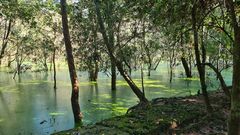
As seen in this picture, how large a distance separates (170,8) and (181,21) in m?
0.80

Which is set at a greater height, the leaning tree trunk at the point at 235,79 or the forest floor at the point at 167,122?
the leaning tree trunk at the point at 235,79

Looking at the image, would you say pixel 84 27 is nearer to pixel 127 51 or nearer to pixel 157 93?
pixel 127 51

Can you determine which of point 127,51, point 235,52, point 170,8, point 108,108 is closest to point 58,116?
point 108,108

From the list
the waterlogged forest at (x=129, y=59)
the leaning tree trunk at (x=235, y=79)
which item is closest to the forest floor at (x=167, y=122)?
the waterlogged forest at (x=129, y=59)

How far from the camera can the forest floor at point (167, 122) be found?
4.37m

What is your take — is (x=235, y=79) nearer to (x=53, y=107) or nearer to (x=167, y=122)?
(x=167, y=122)

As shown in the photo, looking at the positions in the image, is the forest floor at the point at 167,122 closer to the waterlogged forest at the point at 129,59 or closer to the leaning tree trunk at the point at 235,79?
the waterlogged forest at the point at 129,59

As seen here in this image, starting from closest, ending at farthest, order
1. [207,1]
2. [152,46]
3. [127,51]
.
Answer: [207,1]
[152,46]
[127,51]

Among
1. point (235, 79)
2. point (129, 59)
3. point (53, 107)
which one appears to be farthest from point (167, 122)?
point (129, 59)

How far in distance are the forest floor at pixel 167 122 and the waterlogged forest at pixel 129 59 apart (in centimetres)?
1

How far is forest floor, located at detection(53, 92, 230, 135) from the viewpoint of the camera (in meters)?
4.37

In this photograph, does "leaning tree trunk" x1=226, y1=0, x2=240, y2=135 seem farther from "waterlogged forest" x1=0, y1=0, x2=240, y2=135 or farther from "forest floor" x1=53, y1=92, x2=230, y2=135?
"forest floor" x1=53, y1=92, x2=230, y2=135

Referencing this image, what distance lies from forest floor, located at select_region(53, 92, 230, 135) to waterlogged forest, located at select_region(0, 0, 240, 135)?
1cm

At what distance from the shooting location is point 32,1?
11648 mm
